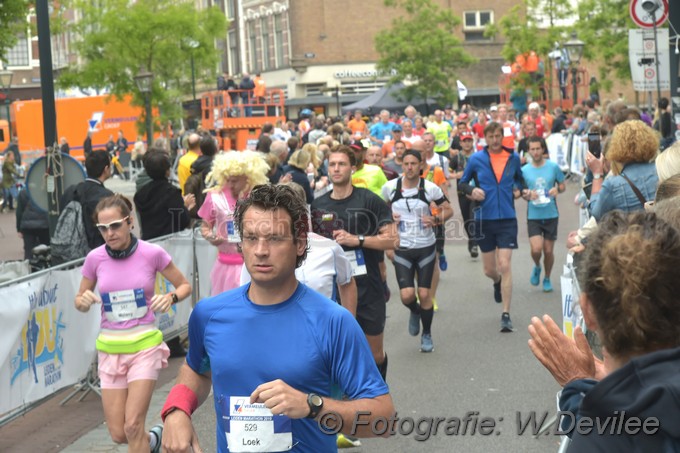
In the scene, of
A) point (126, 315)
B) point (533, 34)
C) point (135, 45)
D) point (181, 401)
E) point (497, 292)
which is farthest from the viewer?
point (533, 34)

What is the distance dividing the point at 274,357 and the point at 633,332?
146 centimetres

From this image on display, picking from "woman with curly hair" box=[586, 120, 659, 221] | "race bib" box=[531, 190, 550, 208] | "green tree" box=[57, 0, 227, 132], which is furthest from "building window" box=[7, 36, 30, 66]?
"woman with curly hair" box=[586, 120, 659, 221]

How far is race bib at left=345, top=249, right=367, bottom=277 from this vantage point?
303 inches

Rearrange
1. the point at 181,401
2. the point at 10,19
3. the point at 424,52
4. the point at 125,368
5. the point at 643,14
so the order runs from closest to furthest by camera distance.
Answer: the point at 181,401
the point at 125,368
the point at 643,14
the point at 10,19
the point at 424,52

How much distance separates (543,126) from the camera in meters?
27.5

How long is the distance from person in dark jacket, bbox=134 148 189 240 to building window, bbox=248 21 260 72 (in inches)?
2255

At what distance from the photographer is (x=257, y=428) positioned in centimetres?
360

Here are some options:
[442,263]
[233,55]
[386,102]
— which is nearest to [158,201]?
[442,263]

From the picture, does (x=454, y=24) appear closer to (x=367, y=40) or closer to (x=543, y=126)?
(x=367, y=40)

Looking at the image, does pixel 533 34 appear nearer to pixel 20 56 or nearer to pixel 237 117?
pixel 237 117

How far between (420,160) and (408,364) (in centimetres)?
191

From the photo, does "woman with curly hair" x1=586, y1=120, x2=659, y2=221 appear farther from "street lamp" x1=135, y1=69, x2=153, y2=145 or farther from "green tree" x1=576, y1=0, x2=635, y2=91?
"green tree" x1=576, y1=0, x2=635, y2=91

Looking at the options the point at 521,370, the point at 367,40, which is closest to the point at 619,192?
the point at 521,370

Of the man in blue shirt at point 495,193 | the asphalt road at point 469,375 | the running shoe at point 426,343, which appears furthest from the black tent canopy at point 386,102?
the running shoe at point 426,343
